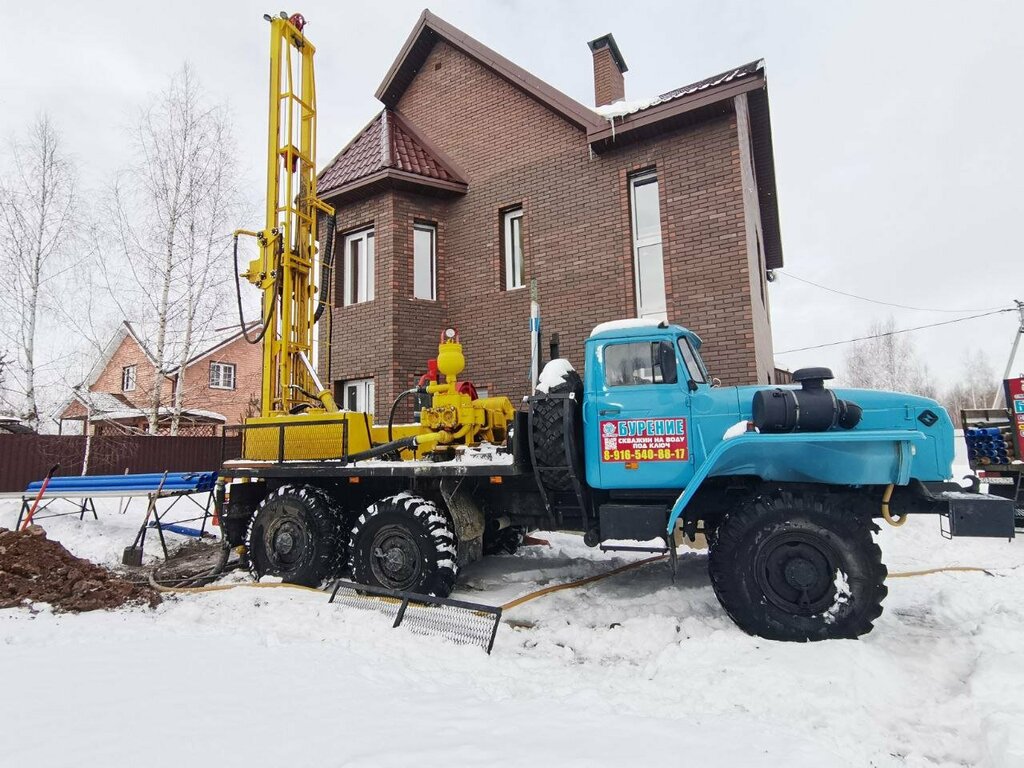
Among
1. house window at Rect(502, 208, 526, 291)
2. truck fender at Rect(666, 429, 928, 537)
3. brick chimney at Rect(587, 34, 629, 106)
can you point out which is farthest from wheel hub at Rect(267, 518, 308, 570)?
brick chimney at Rect(587, 34, 629, 106)

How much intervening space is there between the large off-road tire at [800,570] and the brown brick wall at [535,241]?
147 inches

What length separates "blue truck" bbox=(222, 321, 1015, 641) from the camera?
14.4 feet

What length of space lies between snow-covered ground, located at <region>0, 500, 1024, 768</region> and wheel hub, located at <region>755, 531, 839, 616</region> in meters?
0.40

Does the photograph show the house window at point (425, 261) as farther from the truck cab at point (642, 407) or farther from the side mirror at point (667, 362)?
the side mirror at point (667, 362)

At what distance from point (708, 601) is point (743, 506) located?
1.21 m

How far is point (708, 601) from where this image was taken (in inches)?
212

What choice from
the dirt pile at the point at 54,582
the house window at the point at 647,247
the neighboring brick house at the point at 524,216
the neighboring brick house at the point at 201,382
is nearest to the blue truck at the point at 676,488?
the dirt pile at the point at 54,582

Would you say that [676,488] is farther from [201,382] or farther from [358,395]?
[201,382]

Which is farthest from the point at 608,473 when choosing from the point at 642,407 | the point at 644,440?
the point at 642,407

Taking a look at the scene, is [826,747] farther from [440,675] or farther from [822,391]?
[822,391]

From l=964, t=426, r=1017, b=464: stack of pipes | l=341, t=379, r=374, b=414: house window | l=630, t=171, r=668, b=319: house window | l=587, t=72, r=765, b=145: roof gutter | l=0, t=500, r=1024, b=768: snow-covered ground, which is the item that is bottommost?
l=0, t=500, r=1024, b=768: snow-covered ground

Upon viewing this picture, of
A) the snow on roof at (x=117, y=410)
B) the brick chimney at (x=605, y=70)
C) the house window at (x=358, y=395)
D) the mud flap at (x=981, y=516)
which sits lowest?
the mud flap at (x=981, y=516)

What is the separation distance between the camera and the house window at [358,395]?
35.0 feet

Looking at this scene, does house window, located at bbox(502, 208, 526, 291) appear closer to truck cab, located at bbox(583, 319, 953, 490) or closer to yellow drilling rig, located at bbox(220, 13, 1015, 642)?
yellow drilling rig, located at bbox(220, 13, 1015, 642)
